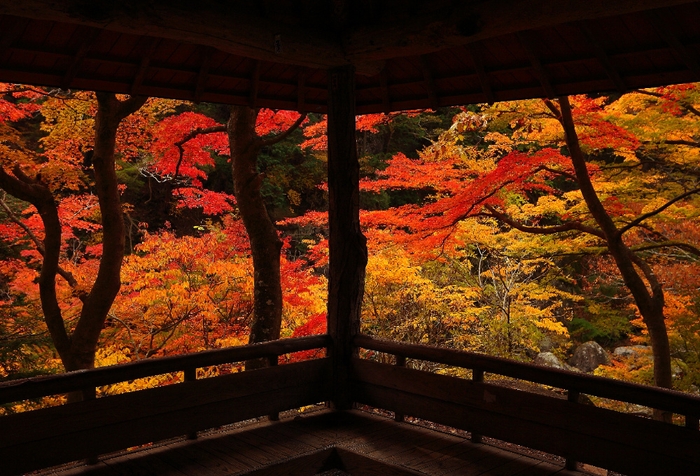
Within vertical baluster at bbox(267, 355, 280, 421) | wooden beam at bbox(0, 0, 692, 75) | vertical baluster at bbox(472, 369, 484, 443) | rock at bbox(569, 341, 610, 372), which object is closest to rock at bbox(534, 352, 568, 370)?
rock at bbox(569, 341, 610, 372)

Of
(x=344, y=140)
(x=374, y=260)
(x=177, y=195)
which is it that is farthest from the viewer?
(x=177, y=195)

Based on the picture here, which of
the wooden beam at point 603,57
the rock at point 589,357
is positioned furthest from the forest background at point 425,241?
the wooden beam at point 603,57

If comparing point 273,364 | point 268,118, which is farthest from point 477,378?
point 268,118

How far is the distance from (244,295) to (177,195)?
6036mm

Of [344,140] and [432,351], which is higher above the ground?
[344,140]

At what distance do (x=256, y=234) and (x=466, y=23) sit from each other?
4795mm

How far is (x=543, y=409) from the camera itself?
370 cm

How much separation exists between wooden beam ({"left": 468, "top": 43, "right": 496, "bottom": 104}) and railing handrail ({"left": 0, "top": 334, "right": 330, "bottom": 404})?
8.53ft

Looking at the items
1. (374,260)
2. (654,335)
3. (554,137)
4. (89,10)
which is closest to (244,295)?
(374,260)

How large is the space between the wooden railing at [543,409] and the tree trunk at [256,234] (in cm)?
301

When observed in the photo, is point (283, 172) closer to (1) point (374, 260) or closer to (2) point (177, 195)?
(2) point (177, 195)

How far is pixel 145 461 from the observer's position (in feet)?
12.4

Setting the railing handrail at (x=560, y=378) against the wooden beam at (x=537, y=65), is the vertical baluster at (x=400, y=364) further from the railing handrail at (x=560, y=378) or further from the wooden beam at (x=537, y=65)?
the wooden beam at (x=537, y=65)

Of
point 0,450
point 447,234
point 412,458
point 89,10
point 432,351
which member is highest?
point 89,10
